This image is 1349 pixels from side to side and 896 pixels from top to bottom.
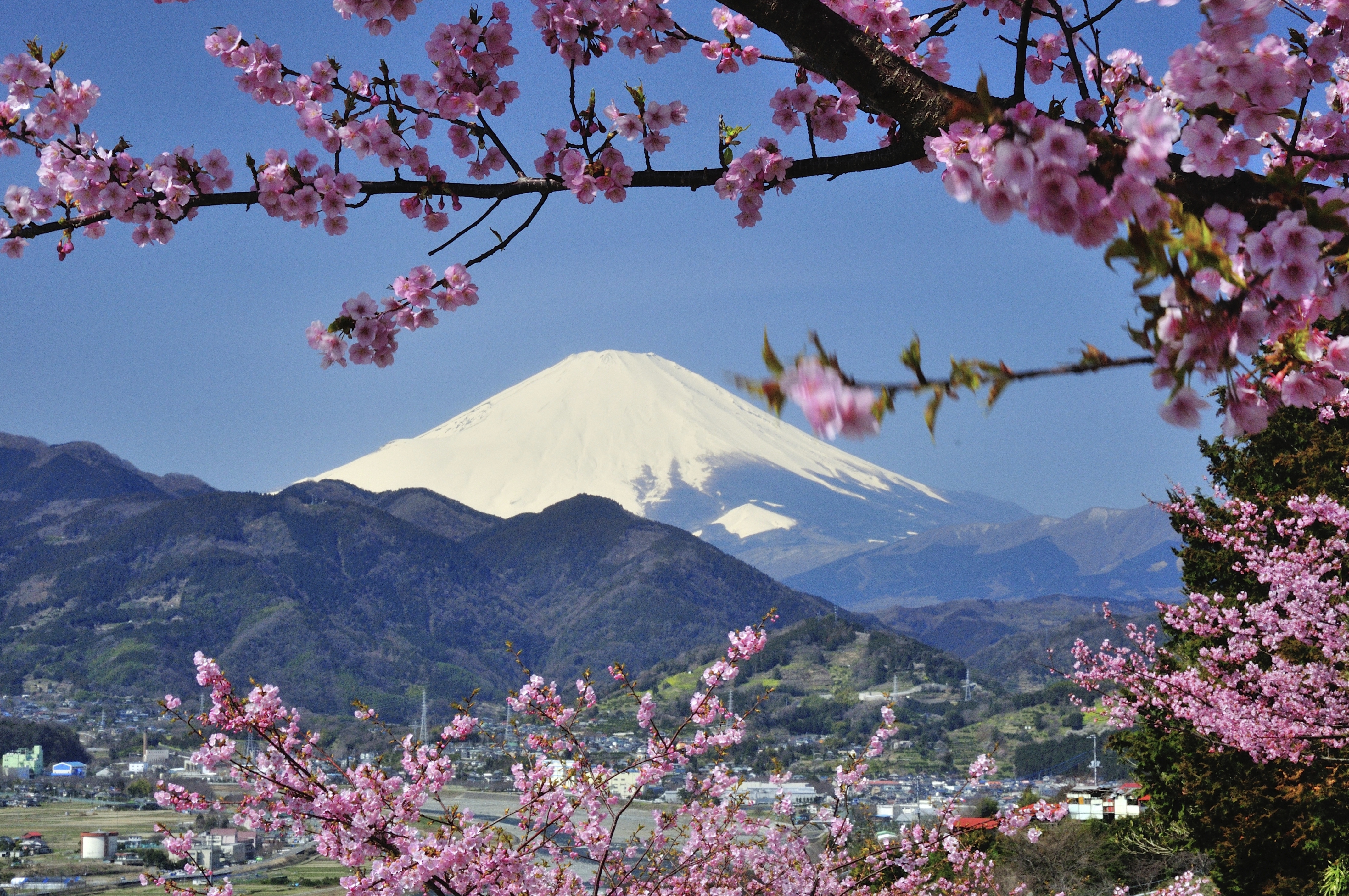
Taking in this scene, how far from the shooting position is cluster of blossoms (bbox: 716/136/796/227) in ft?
8.05

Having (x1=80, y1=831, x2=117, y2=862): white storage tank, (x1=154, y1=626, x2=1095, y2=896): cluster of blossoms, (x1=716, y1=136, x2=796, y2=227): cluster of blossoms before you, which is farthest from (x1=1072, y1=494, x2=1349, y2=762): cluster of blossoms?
(x1=80, y1=831, x2=117, y2=862): white storage tank

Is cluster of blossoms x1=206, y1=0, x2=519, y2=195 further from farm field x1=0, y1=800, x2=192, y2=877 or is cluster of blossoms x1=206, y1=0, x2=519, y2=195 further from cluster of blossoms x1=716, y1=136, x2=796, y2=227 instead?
farm field x1=0, y1=800, x2=192, y2=877

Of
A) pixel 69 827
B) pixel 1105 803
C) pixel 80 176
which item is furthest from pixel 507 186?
pixel 69 827

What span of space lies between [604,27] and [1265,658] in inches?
480

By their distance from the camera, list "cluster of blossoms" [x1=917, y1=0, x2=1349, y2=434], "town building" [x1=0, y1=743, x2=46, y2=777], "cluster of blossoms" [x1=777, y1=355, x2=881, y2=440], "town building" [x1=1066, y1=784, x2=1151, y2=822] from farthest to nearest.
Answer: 1. "town building" [x1=0, y1=743, x2=46, y2=777]
2. "town building" [x1=1066, y1=784, x2=1151, y2=822]
3. "cluster of blossoms" [x1=777, y1=355, x2=881, y2=440]
4. "cluster of blossoms" [x1=917, y1=0, x2=1349, y2=434]

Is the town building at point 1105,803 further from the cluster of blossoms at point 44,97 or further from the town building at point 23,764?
the town building at point 23,764

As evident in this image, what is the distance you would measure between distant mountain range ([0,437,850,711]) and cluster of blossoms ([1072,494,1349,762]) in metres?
130

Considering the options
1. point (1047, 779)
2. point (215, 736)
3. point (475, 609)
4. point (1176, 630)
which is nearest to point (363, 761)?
point (215, 736)

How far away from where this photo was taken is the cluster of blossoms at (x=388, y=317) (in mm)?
2652

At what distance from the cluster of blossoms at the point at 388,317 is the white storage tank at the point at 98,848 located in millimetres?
66128

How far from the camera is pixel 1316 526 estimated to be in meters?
11.0

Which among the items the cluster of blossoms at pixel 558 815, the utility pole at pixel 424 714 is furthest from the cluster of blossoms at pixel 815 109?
the utility pole at pixel 424 714

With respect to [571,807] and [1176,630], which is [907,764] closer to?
[1176,630]

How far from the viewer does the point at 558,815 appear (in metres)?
4.77
